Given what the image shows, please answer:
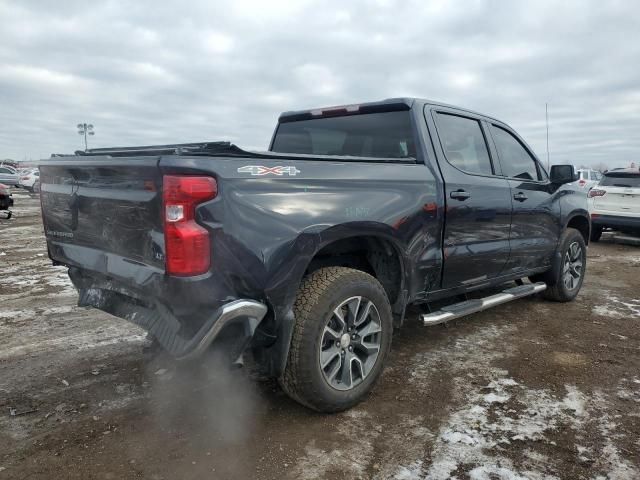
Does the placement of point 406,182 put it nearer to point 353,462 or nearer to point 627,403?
point 353,462

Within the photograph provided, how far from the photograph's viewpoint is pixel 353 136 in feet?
13.5

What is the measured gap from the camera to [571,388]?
340 centimetres

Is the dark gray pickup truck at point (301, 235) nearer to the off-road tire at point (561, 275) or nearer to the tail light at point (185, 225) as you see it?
the tail light at point (185, 225)

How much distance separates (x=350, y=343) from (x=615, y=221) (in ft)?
31.1

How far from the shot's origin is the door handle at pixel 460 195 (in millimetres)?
3711

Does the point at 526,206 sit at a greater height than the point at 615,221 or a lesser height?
greater

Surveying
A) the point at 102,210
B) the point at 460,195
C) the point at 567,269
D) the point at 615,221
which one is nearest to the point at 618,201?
the point at 615,221

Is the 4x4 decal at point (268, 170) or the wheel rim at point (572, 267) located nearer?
the 4x4 decal at point (268, 170)

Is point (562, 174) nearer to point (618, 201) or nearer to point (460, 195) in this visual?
point (460, 195)

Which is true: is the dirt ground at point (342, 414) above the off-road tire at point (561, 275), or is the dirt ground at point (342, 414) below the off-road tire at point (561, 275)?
below

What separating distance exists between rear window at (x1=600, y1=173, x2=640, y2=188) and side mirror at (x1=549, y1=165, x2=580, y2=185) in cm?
631

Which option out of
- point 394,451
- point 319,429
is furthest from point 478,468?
point 319,429

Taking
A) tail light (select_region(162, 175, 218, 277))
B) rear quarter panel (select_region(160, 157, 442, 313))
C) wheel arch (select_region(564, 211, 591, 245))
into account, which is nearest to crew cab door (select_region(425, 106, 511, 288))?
rear quarter panel (select_region(160, 157, 442, 313))

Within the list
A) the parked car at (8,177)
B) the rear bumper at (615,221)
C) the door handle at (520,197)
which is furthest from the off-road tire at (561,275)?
the parked car at (8,177)
